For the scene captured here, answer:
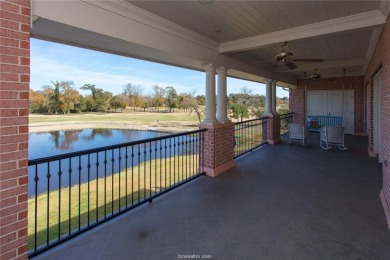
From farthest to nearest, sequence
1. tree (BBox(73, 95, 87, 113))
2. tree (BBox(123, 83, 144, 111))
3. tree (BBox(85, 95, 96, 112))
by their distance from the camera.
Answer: tree (BBox(123, 83, 144, 111)), tree (BBox(85, 95, 96, 112)), tree (BBox(73, 95, 87, 113))

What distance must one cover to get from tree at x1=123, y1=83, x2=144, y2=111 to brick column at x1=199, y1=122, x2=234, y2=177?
13740mm

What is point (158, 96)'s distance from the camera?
2106 cm

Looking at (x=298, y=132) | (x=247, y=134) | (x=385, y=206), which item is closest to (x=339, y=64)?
(x=298, y=132)

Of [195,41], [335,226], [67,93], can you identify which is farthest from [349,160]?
[67,93]

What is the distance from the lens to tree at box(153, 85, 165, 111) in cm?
1943

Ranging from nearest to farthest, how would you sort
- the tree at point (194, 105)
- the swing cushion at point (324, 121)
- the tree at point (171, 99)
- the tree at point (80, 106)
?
the swing cushion at point (324, 121), the tree at point (80, 106), the tree at point (194, 105), the tree at point (171, 99)

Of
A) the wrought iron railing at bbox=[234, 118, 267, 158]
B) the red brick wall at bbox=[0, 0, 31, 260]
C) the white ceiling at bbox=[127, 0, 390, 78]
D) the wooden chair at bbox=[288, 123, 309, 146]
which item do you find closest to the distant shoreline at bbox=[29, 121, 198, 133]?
the wrought iron railing at bbox=[234, 118, 267, 158]

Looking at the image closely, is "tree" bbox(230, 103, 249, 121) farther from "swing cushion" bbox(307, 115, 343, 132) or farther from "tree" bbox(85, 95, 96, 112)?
"tree" bbox(85, 95, 96, 112)

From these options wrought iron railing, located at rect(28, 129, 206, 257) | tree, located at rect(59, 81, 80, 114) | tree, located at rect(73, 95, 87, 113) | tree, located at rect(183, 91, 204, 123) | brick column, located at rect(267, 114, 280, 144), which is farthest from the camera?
tree, located at rect(183, 91, 204, 123)

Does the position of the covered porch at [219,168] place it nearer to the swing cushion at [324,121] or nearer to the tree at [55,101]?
the swing cushion at [324,121]

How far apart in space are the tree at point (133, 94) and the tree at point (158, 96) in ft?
4.27

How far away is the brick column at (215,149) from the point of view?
14.7 ft

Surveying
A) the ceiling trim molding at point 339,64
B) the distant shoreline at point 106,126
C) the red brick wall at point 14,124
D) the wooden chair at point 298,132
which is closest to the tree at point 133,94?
the distant shoreline at point 106,126

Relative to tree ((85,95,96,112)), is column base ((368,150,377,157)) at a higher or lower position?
lower
